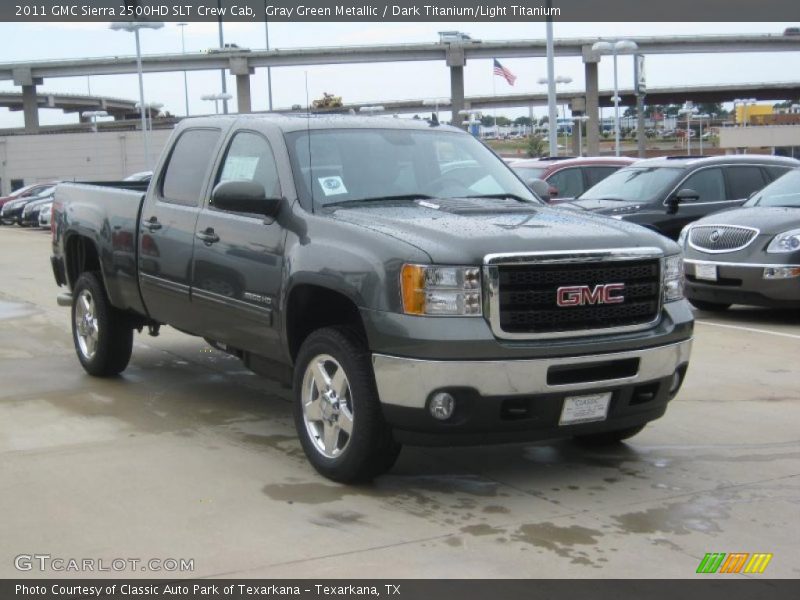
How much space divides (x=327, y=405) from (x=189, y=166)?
8.21 feet

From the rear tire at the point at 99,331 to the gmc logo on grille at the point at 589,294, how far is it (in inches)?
166

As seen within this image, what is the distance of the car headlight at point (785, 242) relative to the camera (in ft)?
35.3

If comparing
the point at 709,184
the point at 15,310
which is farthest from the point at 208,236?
the point at 709,184

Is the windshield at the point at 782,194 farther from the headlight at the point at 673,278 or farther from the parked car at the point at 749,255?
the headlight at the point at 673,278

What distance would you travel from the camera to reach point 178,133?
25.1 ft

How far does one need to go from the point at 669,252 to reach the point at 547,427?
121 cm

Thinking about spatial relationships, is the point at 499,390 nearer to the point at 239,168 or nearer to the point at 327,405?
the point at 327,405

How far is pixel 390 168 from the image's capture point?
21.2 feet

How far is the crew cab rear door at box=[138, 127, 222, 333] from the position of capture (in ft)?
22.9

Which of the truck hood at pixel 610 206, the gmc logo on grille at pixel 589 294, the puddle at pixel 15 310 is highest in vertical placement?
the truck hood at pixel 610 206

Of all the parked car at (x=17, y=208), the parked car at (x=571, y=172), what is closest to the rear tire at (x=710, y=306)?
the parked car at (x=571, y=172)

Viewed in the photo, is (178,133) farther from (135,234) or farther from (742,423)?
(742,423)

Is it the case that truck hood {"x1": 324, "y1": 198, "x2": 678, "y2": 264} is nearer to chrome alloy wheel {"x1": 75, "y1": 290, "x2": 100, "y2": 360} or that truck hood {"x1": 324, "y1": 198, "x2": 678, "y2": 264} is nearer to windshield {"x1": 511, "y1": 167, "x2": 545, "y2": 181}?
chrome alloy wheel {"x1": 75, "y1": 290, "x2": 100, "y2": 360}
